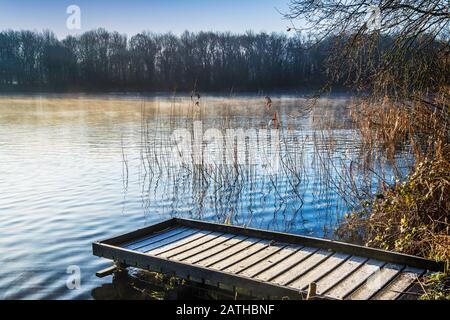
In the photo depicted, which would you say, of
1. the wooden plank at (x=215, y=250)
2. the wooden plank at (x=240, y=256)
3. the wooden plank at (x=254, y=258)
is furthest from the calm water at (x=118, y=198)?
the wooden plank at (x=254, y=258)

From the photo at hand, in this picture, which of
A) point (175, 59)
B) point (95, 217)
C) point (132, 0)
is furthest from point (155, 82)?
point (95, 217)

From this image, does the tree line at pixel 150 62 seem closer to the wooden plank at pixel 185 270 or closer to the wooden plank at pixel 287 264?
the wooden plank at pixel 287 264

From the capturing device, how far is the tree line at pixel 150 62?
33.9 metres

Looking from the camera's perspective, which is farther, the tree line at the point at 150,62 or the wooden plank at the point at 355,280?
the tree line at the point at 150,62

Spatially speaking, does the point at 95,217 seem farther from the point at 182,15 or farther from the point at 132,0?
the point at 182,15

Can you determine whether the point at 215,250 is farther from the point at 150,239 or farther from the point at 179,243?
the point at 150,239

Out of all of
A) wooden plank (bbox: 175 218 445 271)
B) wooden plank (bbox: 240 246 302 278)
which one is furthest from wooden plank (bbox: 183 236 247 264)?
wooden plank (bbox: 240 246 302 278)

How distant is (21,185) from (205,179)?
3.87 metres

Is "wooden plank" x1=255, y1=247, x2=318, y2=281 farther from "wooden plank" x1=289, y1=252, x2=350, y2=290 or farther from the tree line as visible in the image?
the tree line

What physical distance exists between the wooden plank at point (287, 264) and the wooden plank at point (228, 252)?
55cm

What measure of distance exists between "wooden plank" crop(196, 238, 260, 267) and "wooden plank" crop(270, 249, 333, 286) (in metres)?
0.73

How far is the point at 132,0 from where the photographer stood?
10570 millimetres

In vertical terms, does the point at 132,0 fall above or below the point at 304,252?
above

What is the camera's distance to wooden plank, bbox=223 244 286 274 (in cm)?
461
